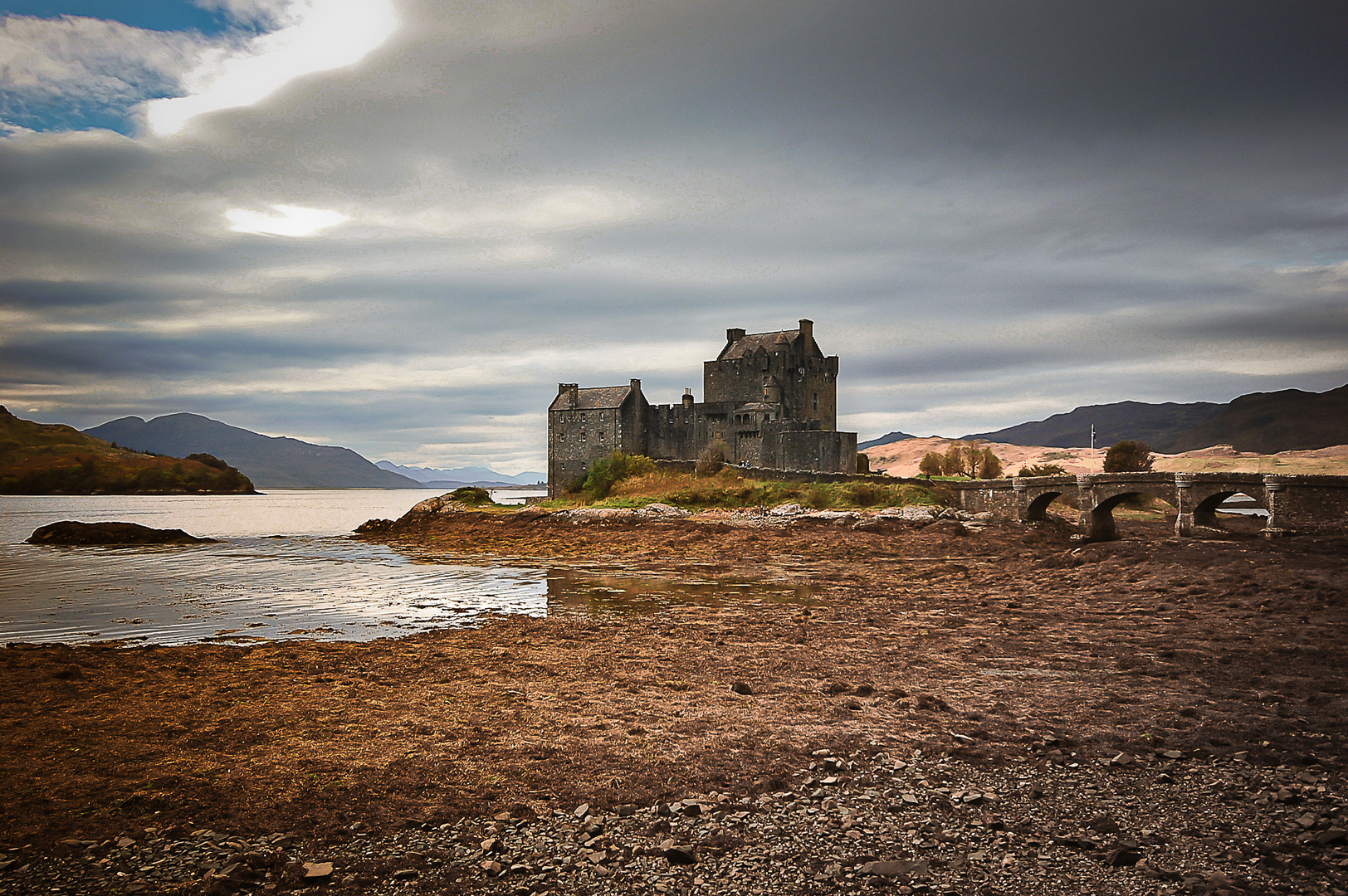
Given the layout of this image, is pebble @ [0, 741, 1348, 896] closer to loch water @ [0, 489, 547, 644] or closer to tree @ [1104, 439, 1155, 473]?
loch water @ [0, 489, 547, 644]

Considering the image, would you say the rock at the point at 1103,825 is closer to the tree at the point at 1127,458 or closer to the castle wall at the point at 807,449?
the castle wall at the point at 807,449

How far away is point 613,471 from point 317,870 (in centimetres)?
5694

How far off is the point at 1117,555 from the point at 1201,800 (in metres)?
21.7

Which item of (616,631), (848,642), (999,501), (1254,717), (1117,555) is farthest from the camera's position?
(999,501)

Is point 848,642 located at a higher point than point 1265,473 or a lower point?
lower

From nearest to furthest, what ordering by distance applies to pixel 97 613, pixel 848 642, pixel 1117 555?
pixel 848 642
pixel 97 613
pixel 1117 555

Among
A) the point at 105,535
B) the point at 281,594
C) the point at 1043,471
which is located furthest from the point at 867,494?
the point at 105,535

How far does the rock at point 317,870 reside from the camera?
224 inches

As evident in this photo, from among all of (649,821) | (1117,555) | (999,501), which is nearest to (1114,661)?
(649,821)

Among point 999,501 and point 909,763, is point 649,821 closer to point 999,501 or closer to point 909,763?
point 909,763

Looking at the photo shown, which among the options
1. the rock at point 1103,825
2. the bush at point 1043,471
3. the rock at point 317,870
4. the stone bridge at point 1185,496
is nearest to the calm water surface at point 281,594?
the rock at point 317,870

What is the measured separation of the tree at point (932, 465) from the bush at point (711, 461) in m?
26.1

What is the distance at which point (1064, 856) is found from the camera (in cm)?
584

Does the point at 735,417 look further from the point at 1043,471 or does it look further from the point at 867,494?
the point at 1043,471
